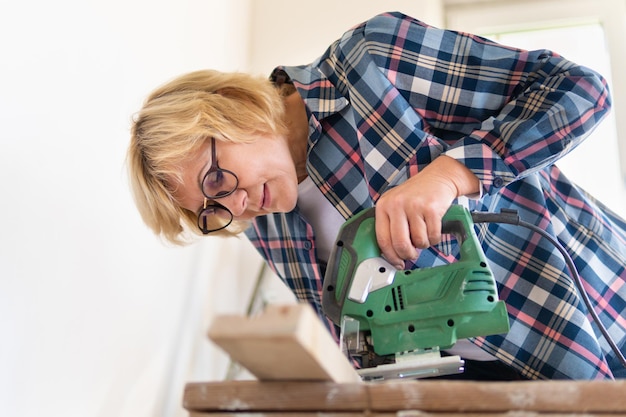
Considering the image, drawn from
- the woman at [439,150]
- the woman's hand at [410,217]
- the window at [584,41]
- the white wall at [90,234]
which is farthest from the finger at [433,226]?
the window at [584,41]

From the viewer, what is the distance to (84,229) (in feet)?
3.96

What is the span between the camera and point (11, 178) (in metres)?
1.01

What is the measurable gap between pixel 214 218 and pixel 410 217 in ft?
1.67

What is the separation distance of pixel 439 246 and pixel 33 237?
26.2 inches

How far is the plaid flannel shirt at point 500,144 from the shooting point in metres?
0.93

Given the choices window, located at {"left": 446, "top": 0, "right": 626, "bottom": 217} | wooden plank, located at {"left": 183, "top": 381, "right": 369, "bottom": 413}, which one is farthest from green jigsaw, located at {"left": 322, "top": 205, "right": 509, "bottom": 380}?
window, located at {"left": 446, "top": 0, "right": 626, "bottom": 217}

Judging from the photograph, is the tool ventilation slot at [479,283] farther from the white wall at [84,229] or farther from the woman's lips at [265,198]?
the white wall at [84,229]

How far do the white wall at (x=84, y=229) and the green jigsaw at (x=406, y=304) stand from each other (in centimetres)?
52

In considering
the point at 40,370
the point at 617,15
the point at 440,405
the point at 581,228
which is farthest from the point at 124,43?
the point at 617,15

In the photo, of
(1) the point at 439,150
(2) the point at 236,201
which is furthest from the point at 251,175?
(1) the point at 439,150

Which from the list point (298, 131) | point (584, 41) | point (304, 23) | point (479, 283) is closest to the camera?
point (479, 283)

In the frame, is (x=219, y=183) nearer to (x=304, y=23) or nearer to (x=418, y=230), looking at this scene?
(x=418, y=230)

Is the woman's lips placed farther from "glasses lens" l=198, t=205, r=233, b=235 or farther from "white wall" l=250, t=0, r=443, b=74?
"white wall" l=250, t=0, r=443, b=74

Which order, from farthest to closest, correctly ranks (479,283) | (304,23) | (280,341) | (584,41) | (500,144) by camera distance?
(304,23) → (584,41) → (500,144) → (479,283) → (280,341)
